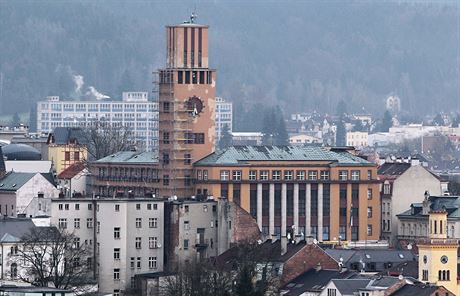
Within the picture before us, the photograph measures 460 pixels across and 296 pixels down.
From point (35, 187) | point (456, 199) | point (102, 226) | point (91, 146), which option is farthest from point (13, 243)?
point (91, 146)

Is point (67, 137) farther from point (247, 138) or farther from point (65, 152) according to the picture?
point (247, 138)

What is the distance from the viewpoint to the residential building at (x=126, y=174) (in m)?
87.1

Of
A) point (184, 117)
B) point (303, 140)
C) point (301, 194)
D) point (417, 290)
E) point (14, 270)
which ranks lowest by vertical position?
point (417, 290)

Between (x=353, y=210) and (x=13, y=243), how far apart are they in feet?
57.6

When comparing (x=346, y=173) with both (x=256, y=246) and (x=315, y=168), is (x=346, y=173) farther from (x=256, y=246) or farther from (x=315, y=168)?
(x=256, y=246)

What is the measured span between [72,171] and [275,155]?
11029 mm

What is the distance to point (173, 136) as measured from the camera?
8656cm

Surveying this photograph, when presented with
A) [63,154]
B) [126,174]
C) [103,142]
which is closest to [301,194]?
[126,174]

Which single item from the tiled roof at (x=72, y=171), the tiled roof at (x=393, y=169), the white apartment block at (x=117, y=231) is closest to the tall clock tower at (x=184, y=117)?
the white apartment block at (x=117, y=231)

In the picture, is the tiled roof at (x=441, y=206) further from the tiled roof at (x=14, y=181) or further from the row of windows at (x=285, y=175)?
the tiled roof at (x=14, y=181)

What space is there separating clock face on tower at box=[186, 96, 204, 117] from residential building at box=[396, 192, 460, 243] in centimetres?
815

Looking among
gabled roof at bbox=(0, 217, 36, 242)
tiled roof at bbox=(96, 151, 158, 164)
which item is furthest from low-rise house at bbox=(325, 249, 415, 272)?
tiled roof at bbox=(96, 151, 158, 164)

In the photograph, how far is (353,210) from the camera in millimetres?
87875

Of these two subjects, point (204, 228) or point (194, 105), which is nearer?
point (204, 228)
